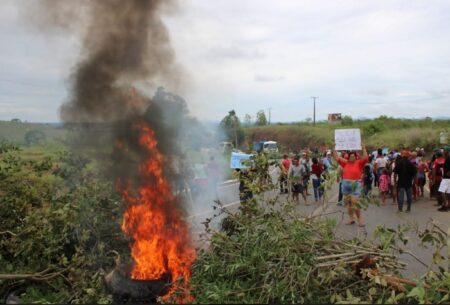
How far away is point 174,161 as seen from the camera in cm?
556

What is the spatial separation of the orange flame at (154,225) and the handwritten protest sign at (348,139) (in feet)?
14.1

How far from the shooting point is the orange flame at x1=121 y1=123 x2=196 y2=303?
4.59 m

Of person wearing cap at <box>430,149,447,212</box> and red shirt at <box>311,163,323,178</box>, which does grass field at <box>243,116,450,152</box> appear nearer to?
red shirt at <box>311,163,323,178</box>

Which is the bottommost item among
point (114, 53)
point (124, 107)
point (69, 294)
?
point (69, 294)

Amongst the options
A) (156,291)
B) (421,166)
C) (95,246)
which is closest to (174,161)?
(95,246)

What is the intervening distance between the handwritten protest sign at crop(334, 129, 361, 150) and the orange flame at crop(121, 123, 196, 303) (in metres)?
4.28

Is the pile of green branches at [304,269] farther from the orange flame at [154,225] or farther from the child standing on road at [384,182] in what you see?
the child standing on road at [384,182]

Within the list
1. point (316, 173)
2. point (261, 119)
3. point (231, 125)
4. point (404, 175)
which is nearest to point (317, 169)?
point (316, 173)

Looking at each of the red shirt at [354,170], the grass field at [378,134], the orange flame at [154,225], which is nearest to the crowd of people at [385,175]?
the red shirt at [354,170]

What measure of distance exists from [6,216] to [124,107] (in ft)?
7.48

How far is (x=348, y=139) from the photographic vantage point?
26.4 ft

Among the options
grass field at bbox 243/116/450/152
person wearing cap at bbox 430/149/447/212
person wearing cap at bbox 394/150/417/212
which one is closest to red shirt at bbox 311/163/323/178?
person wearing cap at bbox 394/150/417/212

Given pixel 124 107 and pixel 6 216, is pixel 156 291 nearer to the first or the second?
pixel 124 107

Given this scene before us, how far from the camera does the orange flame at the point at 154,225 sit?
Answer: 15.1 feet
